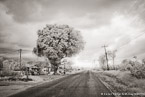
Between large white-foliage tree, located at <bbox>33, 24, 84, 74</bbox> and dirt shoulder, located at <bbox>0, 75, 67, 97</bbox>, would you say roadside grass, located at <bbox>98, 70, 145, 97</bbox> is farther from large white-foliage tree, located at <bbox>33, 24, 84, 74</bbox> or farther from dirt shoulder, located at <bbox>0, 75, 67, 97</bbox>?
large white-foliage tree, located at <bbox>33, 24, 84, 74</bbox>

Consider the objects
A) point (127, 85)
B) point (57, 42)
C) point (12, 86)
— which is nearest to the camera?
point (127, 85)

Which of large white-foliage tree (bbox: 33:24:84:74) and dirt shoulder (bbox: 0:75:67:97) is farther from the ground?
large white-foliage tree (bbox: 33:24:84:74)

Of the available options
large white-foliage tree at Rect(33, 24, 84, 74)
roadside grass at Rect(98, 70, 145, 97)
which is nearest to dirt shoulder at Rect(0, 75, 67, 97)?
roadside grass at Rect(98, 70, 145, 97)

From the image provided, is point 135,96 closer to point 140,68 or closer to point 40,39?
point 140,68

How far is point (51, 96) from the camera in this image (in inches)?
340

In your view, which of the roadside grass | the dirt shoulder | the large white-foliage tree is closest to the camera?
the roadside grass

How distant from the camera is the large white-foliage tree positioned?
34.4 m

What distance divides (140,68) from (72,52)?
2366 cm

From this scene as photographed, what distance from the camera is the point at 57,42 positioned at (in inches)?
1362

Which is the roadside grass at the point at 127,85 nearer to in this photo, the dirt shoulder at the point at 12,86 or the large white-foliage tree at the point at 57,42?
the dirt shoulder at the point at 12,86

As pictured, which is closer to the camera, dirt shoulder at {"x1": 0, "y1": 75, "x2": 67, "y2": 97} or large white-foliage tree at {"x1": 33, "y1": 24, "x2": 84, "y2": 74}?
dirt shoulder at {"x1": 0, "y1": 75, "x2": 67, "y2": 97}

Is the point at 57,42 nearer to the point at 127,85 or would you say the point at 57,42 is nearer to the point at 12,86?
the point at 12,86

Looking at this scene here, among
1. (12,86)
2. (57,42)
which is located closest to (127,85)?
(12,86)

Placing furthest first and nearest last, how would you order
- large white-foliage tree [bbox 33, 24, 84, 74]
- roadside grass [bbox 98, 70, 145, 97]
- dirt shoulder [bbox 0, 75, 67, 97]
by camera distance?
large white-foliage tree [bbox 33, 24, 84, 74] < dirt shoulder [bbox 0, 75, 67, 97] < roadside grass [bbox 98, 70, 145, 97]
